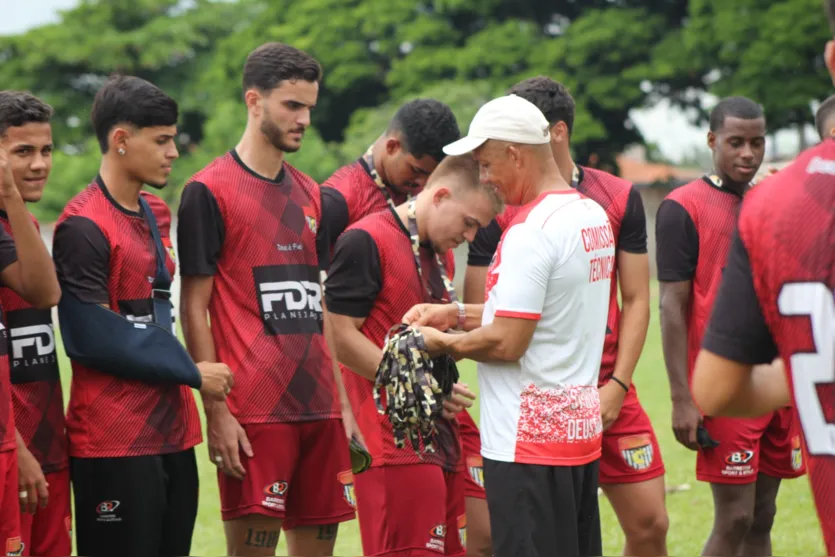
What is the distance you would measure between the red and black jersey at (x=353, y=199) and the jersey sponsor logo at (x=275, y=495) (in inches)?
55.5

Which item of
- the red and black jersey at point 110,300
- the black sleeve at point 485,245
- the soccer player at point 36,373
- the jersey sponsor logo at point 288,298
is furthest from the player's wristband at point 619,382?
the soccer player at point 36,373

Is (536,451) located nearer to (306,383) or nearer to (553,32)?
(306,383)

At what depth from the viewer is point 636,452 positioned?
5996 millimetres

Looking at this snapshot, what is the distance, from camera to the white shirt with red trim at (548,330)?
14.5 feet

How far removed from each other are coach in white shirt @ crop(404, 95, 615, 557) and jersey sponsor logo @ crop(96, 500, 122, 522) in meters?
1.57

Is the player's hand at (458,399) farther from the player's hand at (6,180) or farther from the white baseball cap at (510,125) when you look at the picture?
the player's hand at (6,180)

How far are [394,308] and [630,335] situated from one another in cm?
124

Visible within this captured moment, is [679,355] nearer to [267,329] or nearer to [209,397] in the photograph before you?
[267,329]

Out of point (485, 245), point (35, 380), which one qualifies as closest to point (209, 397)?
point (35, 380)

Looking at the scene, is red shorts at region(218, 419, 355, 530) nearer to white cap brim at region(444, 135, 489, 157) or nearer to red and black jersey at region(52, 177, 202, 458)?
red and black jersey at region(52, 177, 202, 458)

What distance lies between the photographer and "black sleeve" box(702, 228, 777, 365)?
9.32ft

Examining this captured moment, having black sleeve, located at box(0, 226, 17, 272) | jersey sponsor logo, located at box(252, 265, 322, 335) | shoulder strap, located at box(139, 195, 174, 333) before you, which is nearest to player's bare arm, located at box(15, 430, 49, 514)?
black sleeve, located at box(0, 226, 17, 272)

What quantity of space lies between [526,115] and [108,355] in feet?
6.55

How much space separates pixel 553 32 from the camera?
43656mm
